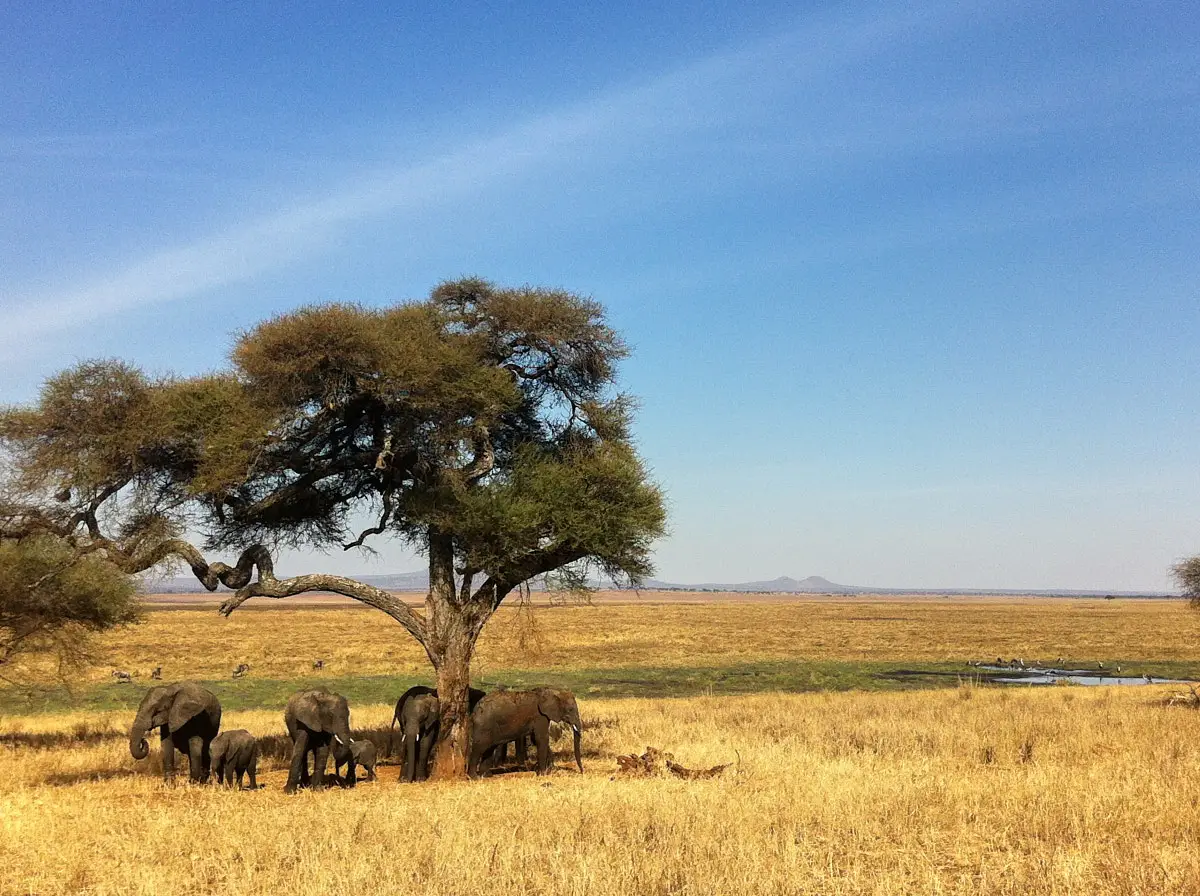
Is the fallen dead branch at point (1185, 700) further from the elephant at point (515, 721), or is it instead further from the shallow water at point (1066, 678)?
the elephant at point (515, 721)

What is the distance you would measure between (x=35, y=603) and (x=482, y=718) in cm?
1227

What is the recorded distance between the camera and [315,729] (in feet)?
55.3

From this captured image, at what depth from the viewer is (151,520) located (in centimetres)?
1877

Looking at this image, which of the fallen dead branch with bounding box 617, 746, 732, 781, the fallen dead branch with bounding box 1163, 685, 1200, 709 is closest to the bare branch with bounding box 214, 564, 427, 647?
the fallen dead branch with bounding box 617, 746, 732, 781

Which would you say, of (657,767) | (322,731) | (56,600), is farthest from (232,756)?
(56,600)

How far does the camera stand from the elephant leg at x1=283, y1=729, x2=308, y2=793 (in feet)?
53.8

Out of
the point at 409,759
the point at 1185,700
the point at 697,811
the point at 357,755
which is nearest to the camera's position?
the point at 697,811

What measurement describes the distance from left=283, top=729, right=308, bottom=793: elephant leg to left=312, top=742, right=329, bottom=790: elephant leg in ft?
0.76

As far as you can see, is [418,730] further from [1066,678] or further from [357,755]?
[1066,678]

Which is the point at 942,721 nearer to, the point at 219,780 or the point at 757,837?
the point at 757,837

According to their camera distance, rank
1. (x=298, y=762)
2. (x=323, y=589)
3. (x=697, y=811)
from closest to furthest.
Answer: (x=697, y=811) → (x=298, y=762) → (x=323, y=589)

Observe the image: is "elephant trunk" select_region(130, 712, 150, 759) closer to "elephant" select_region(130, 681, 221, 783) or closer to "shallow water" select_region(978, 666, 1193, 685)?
"elephant" select_region(130, 681, 221, 783)

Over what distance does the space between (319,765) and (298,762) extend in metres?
0.45

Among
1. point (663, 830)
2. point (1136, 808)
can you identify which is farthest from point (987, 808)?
point (663, 830)
